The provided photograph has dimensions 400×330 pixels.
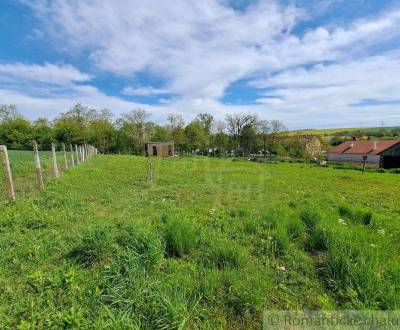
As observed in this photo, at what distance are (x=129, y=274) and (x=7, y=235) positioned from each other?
9.08ft

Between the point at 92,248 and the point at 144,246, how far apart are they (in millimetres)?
738

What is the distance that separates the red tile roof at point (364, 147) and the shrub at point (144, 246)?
166 feet

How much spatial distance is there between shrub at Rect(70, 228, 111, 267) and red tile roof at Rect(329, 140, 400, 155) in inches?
2006

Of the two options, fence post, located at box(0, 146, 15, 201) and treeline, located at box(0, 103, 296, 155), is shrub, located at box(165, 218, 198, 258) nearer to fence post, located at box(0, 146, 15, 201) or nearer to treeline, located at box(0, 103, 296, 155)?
fence post, located at box(0, 146, 15, 201)

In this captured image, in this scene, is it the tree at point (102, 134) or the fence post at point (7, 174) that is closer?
the fence post at point (7, 174)

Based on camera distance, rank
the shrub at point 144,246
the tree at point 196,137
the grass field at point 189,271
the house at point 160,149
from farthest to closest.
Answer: the tree at point 196,137 < the house at point 160,149 < the shrub at point 144,246 < the grass field at point 189,271

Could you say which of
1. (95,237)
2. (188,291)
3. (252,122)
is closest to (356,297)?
(188,291)

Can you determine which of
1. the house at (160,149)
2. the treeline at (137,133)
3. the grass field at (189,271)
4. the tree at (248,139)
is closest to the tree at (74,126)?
the treeline at (137,133)

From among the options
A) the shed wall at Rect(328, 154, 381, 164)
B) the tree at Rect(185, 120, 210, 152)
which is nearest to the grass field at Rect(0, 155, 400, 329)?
the shed wall at Rect(328, 154, 381, 164)

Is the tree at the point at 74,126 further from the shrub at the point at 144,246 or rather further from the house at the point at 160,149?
the shrub at the point at 144,246

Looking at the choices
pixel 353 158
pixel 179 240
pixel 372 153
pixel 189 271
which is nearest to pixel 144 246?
pixel 179 240

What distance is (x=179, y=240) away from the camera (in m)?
3.23

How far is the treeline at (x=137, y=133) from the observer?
46.1 m

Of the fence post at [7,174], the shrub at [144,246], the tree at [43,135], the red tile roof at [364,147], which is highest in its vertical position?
the tree at [43,135]
